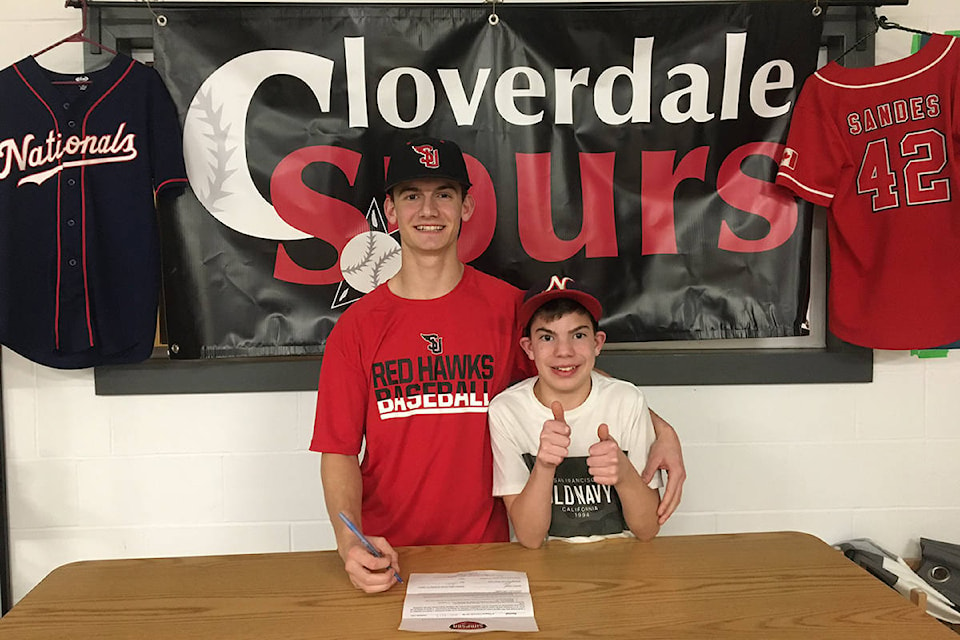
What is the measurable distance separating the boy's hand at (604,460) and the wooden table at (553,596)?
0.15m

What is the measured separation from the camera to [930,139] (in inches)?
86.3

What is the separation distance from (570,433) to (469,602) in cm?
41

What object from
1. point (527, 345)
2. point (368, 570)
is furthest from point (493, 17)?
point (368, 570)

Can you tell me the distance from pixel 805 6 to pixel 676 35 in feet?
1.32

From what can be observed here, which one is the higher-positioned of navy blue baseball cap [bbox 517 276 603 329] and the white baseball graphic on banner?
the white baseball graphic on banner

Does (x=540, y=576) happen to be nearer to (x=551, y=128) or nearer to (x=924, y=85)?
(x=551, y=128)

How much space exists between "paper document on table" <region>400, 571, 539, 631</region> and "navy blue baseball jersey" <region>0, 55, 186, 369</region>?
1373 millimetres

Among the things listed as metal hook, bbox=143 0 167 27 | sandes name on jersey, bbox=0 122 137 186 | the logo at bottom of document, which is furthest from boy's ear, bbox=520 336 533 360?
metal hook, bbox=143 0 167 27

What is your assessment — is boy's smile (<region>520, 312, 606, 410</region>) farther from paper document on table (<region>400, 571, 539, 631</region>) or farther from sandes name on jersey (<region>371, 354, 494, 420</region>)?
paper document on table (<region>400, 571, 539, 631</region>)

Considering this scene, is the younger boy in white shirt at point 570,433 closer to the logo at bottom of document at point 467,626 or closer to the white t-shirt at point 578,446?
the white t-shirt at point 578,446

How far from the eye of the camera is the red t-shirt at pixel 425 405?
69.0 inches

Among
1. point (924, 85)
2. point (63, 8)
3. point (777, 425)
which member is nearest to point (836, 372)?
point (777, 425)

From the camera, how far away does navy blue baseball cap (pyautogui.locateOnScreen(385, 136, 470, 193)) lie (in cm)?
174

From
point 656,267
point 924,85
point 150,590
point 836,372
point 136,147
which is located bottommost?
point 150,590
